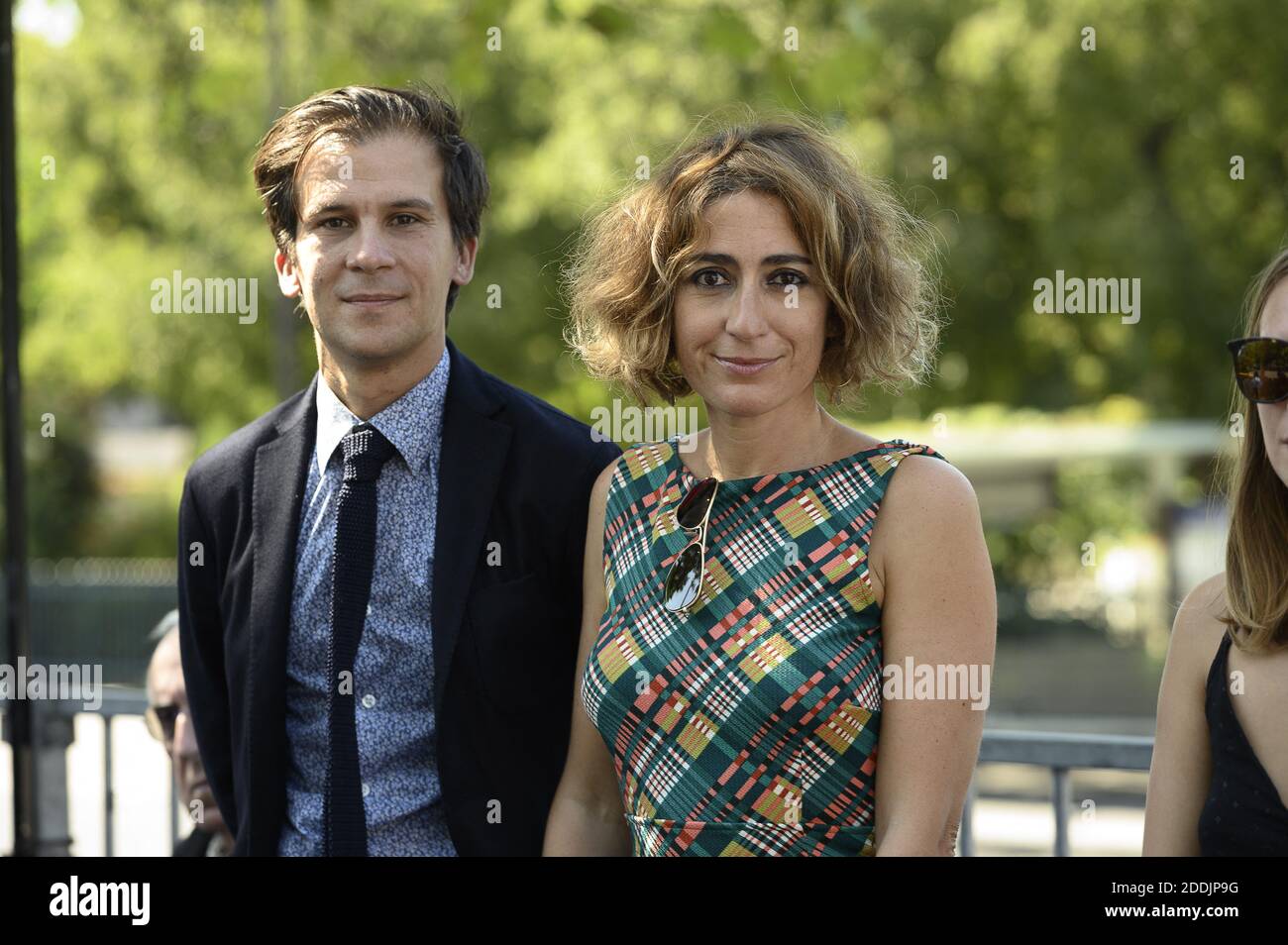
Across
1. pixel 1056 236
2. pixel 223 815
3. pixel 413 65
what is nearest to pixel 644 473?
pixel 223 815

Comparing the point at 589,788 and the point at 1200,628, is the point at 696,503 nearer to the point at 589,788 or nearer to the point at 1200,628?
the point at 589,788

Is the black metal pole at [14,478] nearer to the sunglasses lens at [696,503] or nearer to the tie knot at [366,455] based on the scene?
the tie knot at [366,455]

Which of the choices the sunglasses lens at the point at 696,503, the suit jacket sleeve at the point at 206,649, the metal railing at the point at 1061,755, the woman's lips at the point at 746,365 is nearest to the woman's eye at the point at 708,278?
the woman's lips at the point at 746,365

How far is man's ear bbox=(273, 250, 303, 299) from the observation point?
3133mm

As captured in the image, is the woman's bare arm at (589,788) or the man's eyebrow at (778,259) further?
the woman's bare arm at (589,788)

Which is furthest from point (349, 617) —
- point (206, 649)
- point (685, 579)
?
A: point (685, 579)

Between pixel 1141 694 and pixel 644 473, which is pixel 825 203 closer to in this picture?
pixel 644 473

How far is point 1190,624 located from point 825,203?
35.4 inches

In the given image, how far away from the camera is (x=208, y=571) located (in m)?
3.21

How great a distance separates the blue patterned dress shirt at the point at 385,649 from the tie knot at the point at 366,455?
2 centimetres

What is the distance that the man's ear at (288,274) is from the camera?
3.13 m

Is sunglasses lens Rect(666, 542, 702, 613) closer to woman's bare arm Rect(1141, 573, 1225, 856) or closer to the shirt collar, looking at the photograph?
the shirt collar

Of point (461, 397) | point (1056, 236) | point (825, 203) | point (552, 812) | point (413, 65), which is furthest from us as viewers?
point (413, 65)
